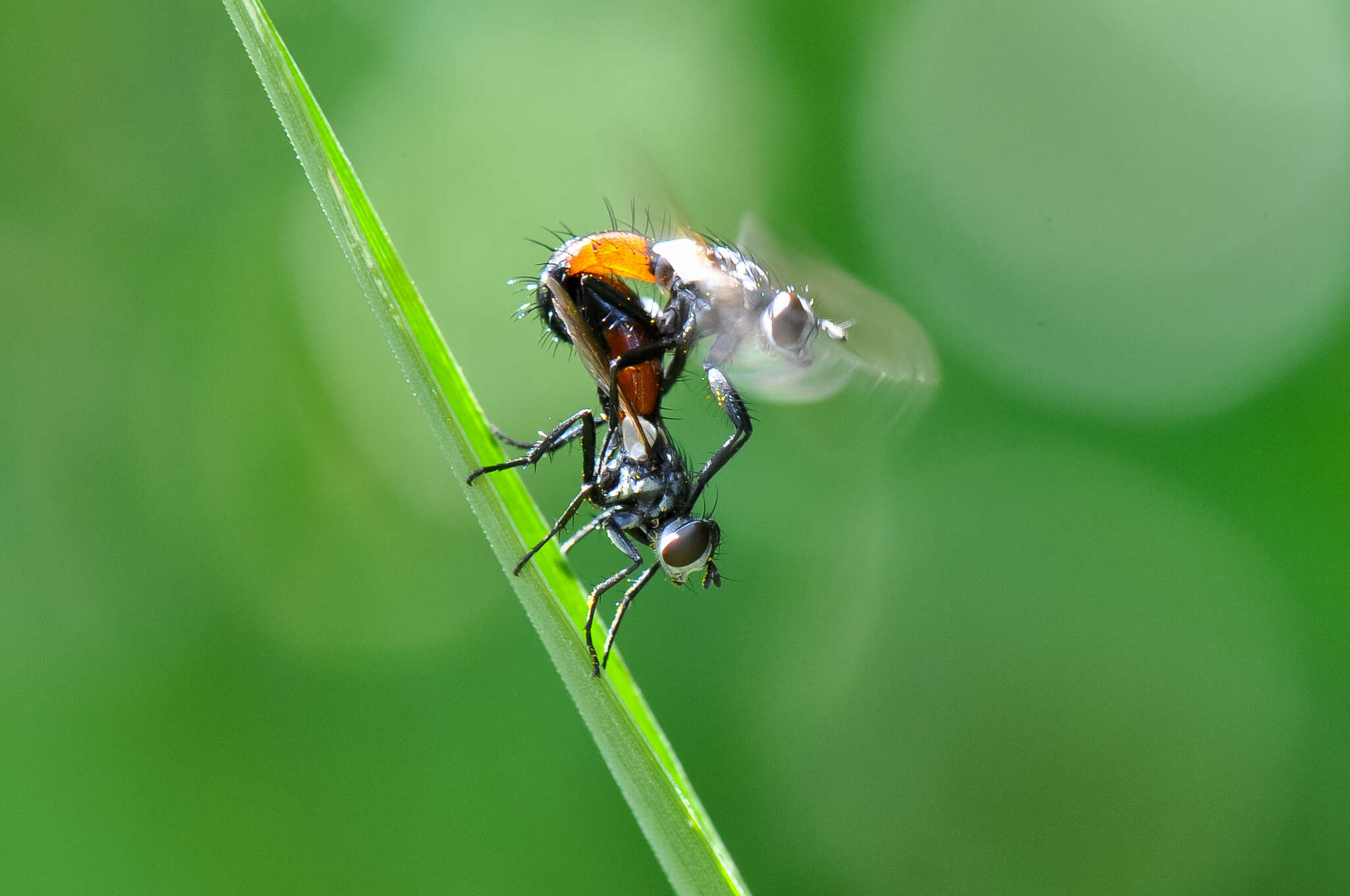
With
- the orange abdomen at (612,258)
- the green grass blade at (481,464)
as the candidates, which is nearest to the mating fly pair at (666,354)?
the orange abdomen at (612,258)

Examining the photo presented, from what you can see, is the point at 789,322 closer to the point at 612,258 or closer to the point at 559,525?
the point at 612,258

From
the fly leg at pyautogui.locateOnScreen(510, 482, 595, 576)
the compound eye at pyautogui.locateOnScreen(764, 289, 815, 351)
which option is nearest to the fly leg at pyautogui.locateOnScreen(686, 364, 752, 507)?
the compound eye at pyautogui.locateOnScreen(764, 289, 815, 351)

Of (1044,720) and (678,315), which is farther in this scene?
(1044,720)

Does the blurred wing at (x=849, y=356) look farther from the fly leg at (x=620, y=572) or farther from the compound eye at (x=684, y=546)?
the fly leg at (x=620, y=572)

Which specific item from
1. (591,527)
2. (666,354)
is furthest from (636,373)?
(591,527)

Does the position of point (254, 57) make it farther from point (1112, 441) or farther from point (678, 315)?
point (1112, 441)

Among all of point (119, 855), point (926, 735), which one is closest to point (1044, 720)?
point (926, 735)
